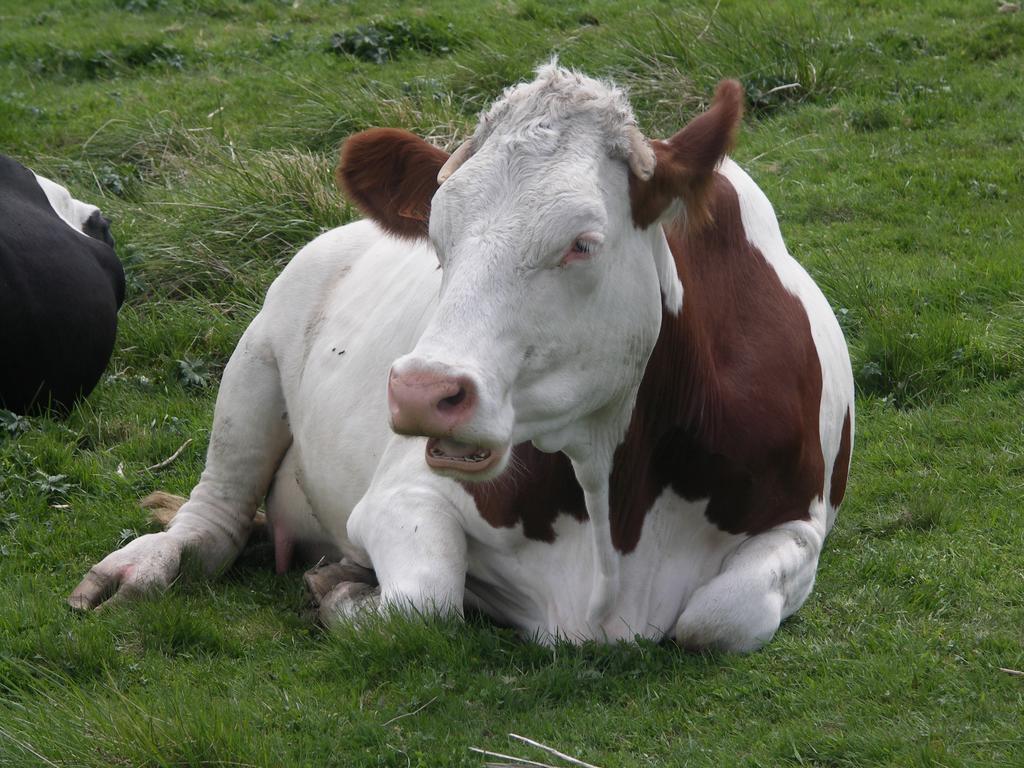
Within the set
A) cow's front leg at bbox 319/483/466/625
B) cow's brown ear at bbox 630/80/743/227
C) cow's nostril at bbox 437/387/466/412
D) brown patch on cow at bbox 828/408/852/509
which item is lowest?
cow's front leg at bbox 319/483/466/625

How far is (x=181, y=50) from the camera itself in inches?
540

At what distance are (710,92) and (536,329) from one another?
7256 mm

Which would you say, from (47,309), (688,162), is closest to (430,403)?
(688,162)

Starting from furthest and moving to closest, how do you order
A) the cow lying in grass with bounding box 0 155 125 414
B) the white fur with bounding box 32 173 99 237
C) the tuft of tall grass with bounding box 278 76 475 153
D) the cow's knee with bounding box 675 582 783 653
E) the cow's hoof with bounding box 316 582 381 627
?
1. the tuft of tall grass with bounding box 278 76 475 153
2. the white fur with bounding box 32 173 99 237
3. the cow lying in grass with bounding box 0 155 125 414
4. the cow's hoof with bounding box 316 582 381 627
5. the cow's knee with bounding box 675 582 783 653

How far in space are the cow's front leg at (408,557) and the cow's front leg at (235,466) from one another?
0.96 meters

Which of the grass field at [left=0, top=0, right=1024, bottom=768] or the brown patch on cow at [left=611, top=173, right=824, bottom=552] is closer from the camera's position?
the grass field at [left=0, top=0, right=1024, bottom=768]

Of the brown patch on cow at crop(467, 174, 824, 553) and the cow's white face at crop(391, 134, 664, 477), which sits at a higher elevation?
the cow's white face at crop(391, 134, 664, 477)

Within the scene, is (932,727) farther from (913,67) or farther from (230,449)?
(913,67)

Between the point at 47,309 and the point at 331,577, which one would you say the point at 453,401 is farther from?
the point at 47,309

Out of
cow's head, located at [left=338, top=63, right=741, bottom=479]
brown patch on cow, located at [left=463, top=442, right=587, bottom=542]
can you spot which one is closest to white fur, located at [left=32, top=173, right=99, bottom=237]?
Answer: brown patch on cow, located at [left=463, top=442, right=587, bottom=542]

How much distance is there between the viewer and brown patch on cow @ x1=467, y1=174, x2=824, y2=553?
4566 millimetres

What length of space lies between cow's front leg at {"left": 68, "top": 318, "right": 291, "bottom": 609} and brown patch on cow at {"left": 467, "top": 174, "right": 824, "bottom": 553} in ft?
5.19

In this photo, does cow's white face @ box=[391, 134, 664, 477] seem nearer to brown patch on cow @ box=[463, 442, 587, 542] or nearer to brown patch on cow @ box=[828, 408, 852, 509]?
brown patch on cow @ box=[463, 442, 587, 542]

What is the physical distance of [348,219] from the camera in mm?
9398
